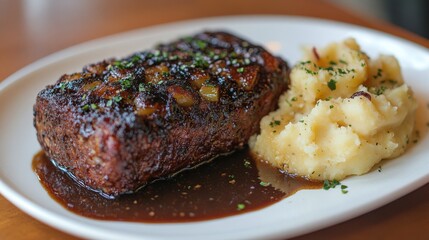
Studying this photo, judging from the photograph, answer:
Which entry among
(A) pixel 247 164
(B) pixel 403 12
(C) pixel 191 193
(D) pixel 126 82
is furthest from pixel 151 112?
(B) pixel 403 12

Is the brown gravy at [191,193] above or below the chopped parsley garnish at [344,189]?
below

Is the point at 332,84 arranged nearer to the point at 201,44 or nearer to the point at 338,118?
the point at 338,118

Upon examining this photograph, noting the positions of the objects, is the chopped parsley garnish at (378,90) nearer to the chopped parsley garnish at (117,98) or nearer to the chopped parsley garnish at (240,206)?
the chopped parsley garnish at (240,206)

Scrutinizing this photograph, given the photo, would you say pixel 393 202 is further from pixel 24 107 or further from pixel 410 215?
pixel 24 107

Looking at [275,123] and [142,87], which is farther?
[275,123]

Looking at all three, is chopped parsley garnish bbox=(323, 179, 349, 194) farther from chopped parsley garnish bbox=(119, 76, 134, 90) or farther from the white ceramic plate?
chopped parsley garnish bbox=(119, 76, 134, 90)

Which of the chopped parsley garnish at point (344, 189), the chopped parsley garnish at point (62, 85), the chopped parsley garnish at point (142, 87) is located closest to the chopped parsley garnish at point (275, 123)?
the chopped parsley garnish at point (344, 189)
